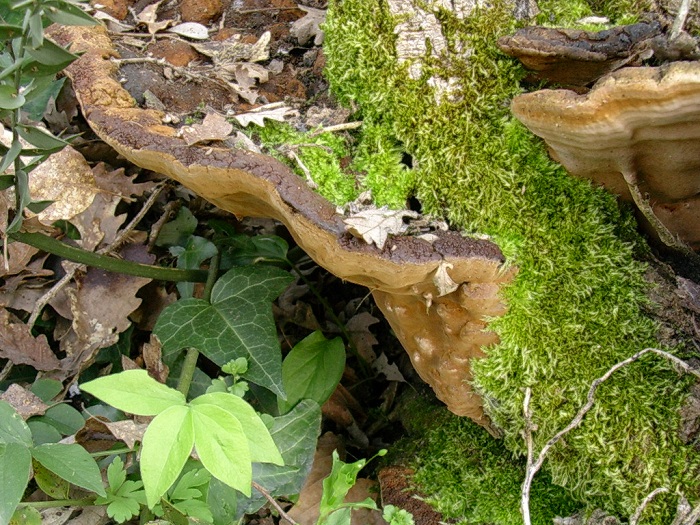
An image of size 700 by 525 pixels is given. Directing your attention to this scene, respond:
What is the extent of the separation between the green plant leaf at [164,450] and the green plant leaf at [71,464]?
543 millimetres

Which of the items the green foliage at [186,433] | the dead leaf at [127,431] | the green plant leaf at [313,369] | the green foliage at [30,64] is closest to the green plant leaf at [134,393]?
the green foliage at [186,433]

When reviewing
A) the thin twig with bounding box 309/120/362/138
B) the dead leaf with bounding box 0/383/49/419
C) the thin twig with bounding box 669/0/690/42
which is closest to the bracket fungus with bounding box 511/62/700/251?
the thin twig with bounding box 669/0/690/42

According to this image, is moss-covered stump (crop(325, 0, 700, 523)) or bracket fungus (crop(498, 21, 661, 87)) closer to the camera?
bracket fungus (crop(498, 21, 661, 87))

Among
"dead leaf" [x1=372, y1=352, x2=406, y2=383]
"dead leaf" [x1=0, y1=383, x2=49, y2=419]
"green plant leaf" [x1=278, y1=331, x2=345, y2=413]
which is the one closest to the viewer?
"dead leaf" [x1=0, y1=383, x2=49, y2=419]

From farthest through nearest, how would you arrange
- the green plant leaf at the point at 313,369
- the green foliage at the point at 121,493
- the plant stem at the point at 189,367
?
the green plant leaf at the point at 313,369 → the plant stem at the point at 189,367 → the green foliage at the point at 121,493

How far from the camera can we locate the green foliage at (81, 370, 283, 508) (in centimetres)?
193

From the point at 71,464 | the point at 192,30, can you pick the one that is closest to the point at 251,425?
the point at 71,464

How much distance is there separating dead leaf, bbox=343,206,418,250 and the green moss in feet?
4.19

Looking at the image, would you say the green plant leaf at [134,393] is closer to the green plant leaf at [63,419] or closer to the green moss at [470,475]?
the green plant leaf at [63,419]

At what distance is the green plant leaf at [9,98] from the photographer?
2098 millimetres

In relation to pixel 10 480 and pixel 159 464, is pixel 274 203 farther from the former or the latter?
pixel 10 480

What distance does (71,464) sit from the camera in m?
Answer: 2.39

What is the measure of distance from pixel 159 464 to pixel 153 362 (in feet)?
4.26

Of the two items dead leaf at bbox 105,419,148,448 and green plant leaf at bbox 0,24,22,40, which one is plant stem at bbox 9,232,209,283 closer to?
dead leaf at bbox 105,419,148,448
